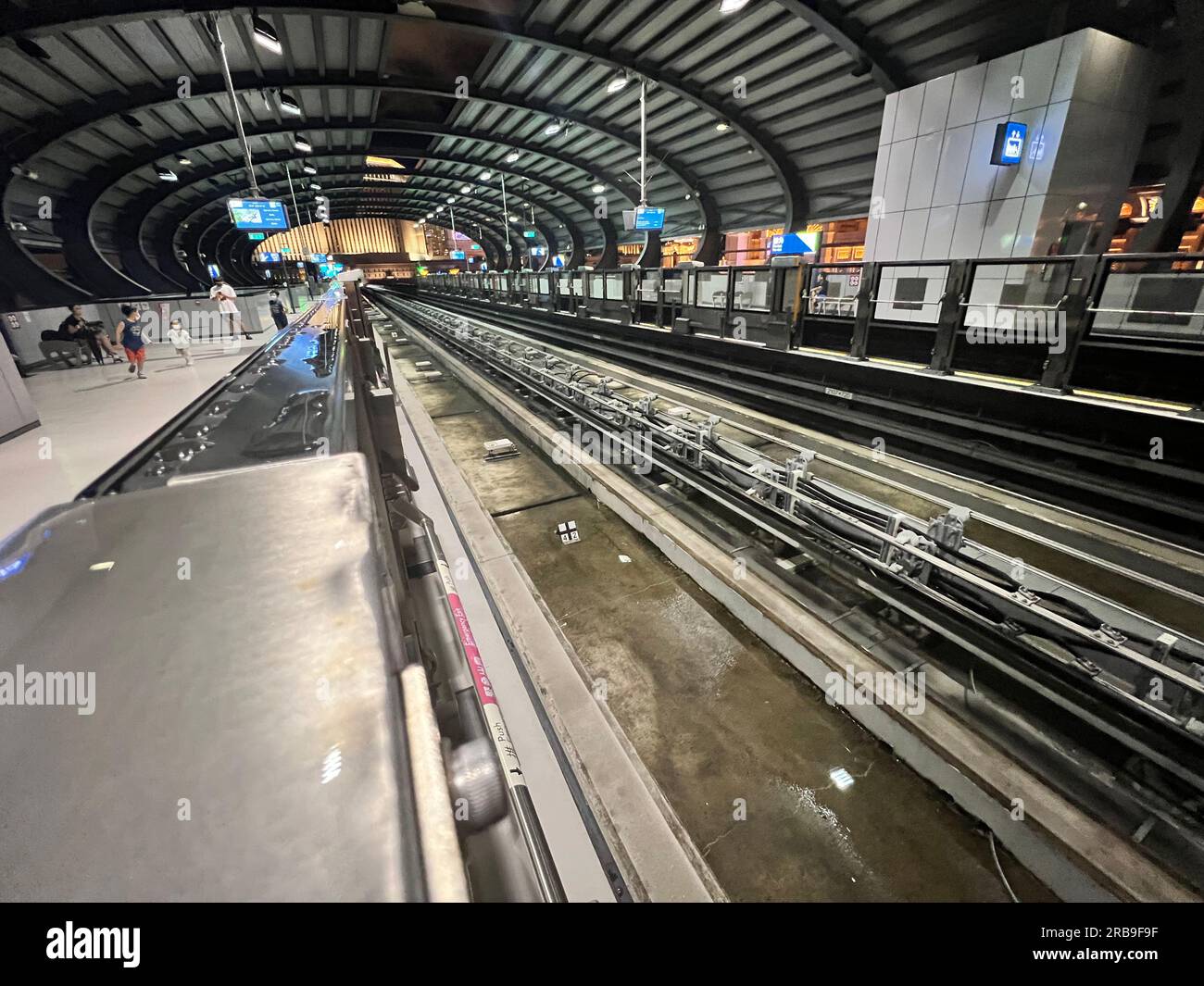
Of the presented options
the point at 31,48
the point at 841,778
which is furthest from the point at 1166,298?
the point at 31,48

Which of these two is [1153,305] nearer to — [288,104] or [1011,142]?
[1011,142]

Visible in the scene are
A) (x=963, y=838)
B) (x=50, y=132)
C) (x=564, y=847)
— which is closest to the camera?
(x=564, y=847)

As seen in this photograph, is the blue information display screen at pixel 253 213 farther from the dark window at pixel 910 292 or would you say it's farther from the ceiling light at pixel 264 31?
the dark window at pixel 910 292

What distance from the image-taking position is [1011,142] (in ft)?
30.6

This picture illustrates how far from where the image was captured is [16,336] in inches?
339

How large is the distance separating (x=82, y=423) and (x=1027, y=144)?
15253mm

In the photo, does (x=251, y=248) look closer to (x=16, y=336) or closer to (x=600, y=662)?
(x=16, y=336)

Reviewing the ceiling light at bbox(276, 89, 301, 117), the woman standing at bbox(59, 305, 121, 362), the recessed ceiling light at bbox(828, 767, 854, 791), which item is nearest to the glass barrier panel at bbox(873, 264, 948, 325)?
the recessed ceiling light at bbox(828, 767, 854, 791)

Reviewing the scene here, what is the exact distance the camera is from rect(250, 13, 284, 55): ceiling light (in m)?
10.3

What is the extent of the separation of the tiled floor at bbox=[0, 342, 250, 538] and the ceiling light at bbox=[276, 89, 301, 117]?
11595 mm

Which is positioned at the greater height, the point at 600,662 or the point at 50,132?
the point at 50,132

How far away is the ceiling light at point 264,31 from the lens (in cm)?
1029
